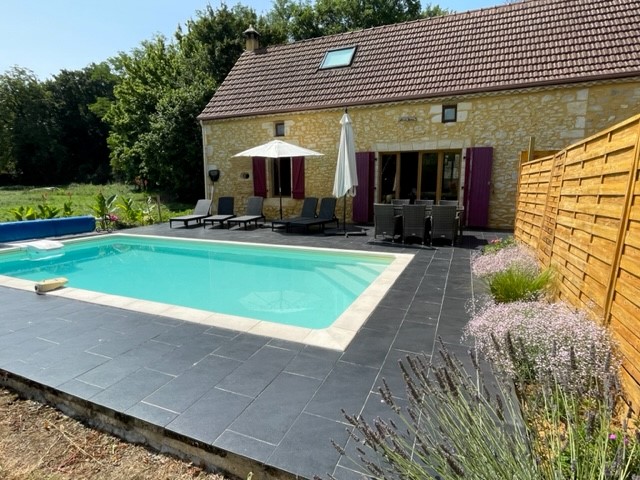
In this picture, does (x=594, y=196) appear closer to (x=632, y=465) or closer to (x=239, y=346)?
(x=632, y=465)

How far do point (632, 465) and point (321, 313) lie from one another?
3572 millimetres

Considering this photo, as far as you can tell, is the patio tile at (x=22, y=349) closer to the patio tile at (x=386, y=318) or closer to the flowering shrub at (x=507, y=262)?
the patio tile at (x=386, y=318)

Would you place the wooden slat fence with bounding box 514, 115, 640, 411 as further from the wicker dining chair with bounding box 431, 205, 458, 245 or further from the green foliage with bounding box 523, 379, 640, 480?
the wicker dining chair with bounding box 431, 205, 458, 245

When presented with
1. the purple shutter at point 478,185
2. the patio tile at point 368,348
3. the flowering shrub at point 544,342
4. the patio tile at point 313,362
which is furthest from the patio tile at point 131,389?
the purple shutter at point 478,185

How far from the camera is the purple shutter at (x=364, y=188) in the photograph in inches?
412

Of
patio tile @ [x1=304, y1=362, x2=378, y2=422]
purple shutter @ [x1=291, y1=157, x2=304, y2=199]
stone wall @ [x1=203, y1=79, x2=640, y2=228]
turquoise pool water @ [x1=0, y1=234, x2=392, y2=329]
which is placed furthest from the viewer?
purple shutter @ [x1=291, y1=157, x2=304, y2=199]

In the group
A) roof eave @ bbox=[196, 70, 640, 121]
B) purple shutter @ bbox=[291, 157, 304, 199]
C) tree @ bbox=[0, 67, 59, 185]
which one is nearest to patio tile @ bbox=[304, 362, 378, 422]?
roof eave @ bbox=[196, 70, 640, 121]

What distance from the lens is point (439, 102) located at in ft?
31.1

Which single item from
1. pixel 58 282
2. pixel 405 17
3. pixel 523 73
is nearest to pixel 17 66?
pixel 405 17

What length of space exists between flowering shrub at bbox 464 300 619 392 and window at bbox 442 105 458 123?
7.59 metres

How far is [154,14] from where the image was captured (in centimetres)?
1652

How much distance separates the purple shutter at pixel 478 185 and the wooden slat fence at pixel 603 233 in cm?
521

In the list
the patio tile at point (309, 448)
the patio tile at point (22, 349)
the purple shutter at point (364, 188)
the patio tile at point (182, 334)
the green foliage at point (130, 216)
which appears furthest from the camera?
the green foliage at point (130, 216)

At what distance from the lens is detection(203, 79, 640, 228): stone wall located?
27.3ft
